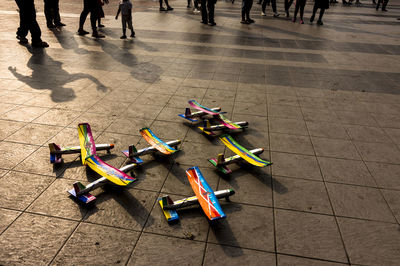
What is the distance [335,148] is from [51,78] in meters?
8.00

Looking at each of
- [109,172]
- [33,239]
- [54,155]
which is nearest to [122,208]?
[109,172]

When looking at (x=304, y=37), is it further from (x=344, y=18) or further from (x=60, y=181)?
(x=60, y=181)

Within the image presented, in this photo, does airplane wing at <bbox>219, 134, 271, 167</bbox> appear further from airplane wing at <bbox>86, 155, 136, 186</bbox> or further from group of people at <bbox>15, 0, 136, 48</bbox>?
group of people at <bbox>15, 0, 136, 48</bbox>

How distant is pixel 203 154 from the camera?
5.17m

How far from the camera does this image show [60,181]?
4.29 meters

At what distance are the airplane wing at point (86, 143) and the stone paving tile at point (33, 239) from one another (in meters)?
1.17

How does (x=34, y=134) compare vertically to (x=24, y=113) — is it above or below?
below

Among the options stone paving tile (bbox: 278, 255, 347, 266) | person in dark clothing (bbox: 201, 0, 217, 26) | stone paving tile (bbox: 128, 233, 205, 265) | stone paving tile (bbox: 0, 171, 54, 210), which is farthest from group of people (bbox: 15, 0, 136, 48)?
stone paving tile (bbox: 278, 255, 347, 266)

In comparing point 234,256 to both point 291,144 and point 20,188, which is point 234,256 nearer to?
point 291,144

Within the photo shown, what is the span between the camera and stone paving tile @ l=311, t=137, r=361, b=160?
5.28m

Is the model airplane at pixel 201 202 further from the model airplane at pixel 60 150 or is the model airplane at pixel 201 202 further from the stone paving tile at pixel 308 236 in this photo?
the model airplane at pixel 60 150

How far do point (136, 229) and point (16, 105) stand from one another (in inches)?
198

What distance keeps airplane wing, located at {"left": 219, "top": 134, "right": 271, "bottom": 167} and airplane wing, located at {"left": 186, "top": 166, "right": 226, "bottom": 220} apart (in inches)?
35.8

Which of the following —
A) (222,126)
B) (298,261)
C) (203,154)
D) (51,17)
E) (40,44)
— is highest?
(51,17)
